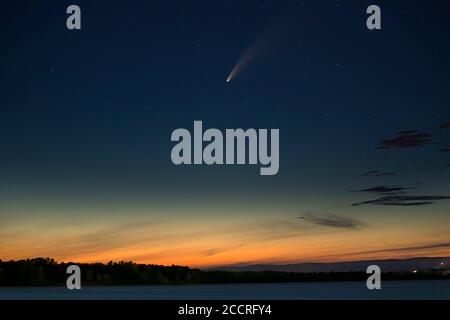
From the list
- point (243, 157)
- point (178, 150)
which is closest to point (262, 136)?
point (243, 157)

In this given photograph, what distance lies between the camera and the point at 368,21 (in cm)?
1346

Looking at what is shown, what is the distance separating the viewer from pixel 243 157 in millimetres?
13055

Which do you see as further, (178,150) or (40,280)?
(40,280)
